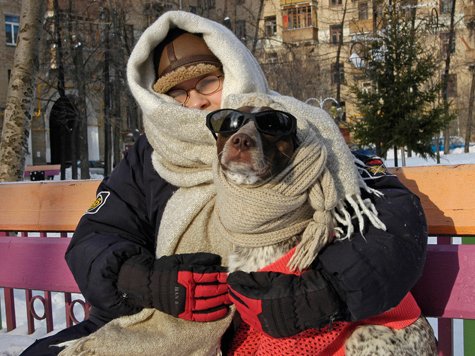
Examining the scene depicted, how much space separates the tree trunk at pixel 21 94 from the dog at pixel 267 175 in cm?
657

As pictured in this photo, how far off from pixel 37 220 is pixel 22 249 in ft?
0.81

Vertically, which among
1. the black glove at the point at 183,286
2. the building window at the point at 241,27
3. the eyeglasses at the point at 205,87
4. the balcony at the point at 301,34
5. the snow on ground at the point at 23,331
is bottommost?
the snow on ground at the point at 23,331

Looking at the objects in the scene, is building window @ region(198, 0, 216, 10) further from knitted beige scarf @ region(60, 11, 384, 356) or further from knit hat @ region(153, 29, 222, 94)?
knitted beige scarf @ region(60, 11, 384, 356)

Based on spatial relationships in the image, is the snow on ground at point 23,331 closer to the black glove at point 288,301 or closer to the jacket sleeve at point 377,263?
the jacket sleeve at point 377,263

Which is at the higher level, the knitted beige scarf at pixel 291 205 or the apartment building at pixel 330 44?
the apartment building at pixel 330 44

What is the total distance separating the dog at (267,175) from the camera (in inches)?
63.2

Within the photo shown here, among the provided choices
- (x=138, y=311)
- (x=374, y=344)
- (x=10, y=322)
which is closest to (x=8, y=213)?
(x=10, y=322)

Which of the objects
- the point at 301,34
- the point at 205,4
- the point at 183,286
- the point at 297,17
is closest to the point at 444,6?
the point at 301,34

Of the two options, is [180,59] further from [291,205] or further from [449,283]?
[449,283]

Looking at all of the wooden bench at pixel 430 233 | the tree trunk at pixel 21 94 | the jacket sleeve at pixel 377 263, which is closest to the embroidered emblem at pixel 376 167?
the jacket sleeve at pixel 377 263

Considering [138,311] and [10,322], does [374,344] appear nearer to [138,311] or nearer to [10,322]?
[138,311]

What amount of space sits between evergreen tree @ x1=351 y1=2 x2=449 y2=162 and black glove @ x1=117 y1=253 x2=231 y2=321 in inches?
583

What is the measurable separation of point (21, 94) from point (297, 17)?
31.0 metres

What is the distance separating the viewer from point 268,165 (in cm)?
163
